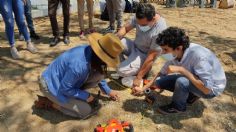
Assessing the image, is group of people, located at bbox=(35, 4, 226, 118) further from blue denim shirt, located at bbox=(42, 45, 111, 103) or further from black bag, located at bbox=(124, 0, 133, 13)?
black bag, located at bbox=(124, 0, 133, 13)

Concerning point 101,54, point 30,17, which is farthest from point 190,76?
point 30,17

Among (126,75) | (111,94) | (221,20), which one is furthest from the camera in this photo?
(221,20)

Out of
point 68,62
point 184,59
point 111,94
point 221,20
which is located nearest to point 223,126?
Result: point 184,59

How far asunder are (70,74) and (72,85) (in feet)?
0.49

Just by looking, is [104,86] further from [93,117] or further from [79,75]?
[79,75]

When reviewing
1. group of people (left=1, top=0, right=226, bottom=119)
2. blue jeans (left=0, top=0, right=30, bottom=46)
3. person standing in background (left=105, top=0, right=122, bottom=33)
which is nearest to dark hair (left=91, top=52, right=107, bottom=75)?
group of people (left=1, top=0, right=226, bottom=119)

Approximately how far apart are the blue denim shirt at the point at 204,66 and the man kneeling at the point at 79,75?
763 millimetres

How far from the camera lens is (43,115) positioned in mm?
3959

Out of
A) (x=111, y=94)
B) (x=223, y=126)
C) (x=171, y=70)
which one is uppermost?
(x=171, y=70)

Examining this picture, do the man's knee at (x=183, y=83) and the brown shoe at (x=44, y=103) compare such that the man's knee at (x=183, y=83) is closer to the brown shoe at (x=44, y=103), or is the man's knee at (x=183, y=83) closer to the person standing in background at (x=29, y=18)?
the brown shoe at (x=44, y=103)

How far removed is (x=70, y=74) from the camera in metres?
3.47

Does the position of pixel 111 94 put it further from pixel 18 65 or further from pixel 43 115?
pixel 18 65

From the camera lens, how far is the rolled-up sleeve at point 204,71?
355 centimetres

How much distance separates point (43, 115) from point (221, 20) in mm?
6179
